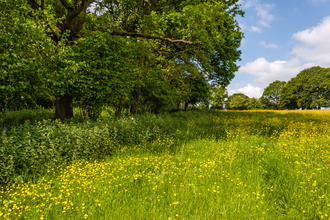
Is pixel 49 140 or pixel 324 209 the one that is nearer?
pixel 324 209

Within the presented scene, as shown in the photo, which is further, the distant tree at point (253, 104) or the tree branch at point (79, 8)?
the distant tree at point (253, 104)

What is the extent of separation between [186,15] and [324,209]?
9.61m

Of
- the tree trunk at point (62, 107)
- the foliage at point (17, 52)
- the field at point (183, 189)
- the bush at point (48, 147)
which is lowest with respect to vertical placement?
the field at point (183, 189)

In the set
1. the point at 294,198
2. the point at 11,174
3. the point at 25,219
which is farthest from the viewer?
the point at 11,174

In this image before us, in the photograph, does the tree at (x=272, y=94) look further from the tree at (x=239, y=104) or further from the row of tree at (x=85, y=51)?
the row of tree at (x=85, y=51)

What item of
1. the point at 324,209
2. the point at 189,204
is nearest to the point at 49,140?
the point at 189,204

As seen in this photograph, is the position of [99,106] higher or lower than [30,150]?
higher

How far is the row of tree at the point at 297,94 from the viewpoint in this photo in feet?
158

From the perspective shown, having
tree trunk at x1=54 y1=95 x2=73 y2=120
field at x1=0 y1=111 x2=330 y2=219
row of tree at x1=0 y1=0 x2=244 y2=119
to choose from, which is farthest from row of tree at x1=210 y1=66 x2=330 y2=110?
field at x1=0 y1=111 x2=330 y2=219

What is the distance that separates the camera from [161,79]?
13.4 metres

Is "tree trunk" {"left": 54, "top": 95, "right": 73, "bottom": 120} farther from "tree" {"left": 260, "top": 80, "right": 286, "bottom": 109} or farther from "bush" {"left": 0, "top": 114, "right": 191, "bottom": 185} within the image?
"tree" {"left": 260, "top": 80, "right": 286, "bottom": 109}

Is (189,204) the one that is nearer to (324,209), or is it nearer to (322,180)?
(324,209)

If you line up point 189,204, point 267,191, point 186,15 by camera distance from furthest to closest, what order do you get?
point 186,15 → point 267,191 → point 189,204

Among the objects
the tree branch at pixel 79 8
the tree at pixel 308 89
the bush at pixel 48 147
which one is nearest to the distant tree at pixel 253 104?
the tree at pixel 308 89
